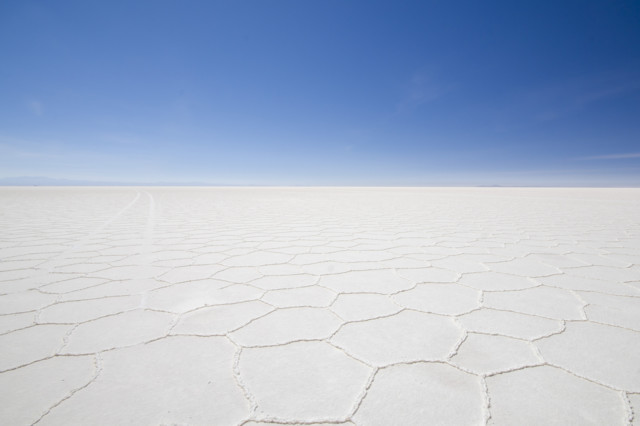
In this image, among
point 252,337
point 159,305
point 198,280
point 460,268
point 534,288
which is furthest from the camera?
point 460,268

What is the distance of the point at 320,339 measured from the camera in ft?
3.45

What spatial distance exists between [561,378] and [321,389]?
0.73m

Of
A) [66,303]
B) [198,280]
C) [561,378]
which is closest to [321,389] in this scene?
[561,378]

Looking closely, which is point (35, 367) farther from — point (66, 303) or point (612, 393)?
point (612, 393)

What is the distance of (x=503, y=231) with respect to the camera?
135 inches

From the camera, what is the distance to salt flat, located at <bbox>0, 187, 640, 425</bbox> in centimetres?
73

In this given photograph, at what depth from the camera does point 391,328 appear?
3.70 feet

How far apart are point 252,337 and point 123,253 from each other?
1928mm

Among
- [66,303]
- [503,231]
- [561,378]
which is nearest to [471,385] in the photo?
[561,378]

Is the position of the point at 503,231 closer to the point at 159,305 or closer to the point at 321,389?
the point at 321,389

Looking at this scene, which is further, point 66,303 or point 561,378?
point 66,303

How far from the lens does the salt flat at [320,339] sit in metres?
0.73

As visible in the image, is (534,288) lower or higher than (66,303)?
higher

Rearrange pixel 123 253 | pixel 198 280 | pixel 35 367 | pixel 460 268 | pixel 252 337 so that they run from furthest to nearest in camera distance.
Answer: pixel 123 253 → pixel 460 268 → pixel 198 280 → pixel 252 337 → pixel 35 367
